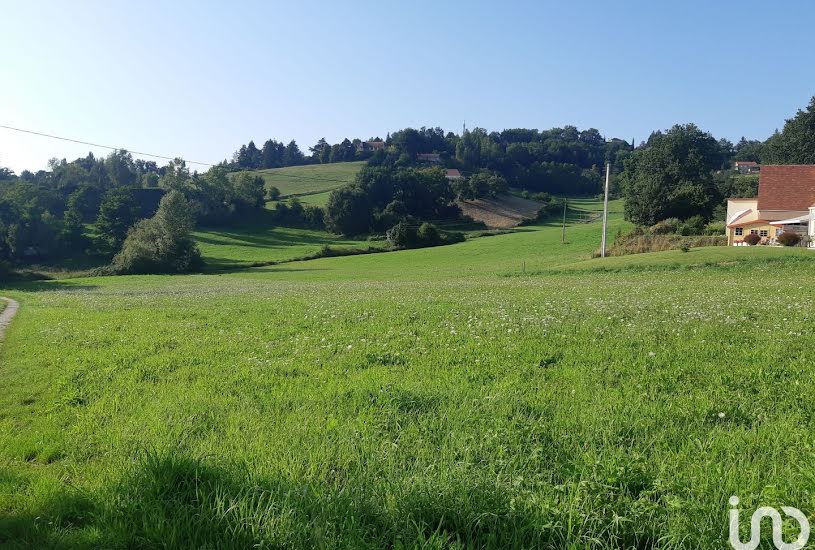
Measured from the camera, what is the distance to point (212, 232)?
4481 inches

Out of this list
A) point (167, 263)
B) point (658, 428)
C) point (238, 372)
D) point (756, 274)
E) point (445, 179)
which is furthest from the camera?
point (445, 179)

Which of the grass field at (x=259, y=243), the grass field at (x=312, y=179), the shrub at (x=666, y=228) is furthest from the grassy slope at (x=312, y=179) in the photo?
the shrub at (x=666, y=228)

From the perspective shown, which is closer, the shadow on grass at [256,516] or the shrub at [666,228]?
the shadow on grass at [256,516]

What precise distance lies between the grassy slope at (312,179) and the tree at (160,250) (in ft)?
195

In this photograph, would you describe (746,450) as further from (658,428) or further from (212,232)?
(212,232)

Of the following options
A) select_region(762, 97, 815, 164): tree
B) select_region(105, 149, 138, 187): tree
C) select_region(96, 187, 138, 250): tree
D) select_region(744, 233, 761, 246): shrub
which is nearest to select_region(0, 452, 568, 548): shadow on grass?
select_region(744, 233, 761, 246): shrub

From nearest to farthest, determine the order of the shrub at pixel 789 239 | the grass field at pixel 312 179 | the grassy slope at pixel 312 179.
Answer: the shrub at pixel 789 239 → the grass field at pixel 312 179 → the grassy slope at pixel 312 179

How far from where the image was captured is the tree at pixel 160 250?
7912 cm

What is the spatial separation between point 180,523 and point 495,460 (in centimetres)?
261

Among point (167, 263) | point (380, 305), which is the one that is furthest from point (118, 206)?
point (380, 305)

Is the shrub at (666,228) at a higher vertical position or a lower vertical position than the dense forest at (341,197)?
lower

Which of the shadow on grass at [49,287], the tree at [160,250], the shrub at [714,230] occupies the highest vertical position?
the shrub at [714,230]

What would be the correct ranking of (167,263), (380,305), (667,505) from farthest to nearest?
(167,263) → (380,305) → (667,505)

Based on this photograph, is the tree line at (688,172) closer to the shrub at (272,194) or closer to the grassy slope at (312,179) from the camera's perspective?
the grassy slope at (312,179)
